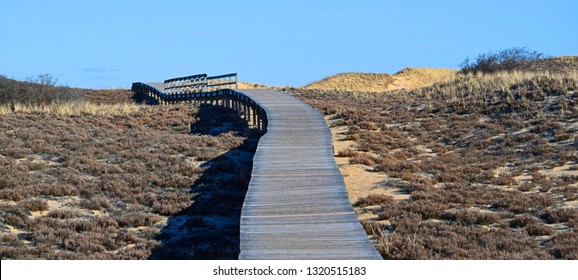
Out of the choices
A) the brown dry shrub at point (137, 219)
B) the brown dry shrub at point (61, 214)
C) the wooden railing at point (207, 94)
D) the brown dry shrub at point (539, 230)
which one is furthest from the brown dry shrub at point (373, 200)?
the wooden railing at point (207, 94)

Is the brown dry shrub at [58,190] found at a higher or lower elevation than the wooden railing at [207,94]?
lower

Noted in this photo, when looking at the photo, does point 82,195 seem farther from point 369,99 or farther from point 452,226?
point 369,99

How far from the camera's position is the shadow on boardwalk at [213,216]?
13383 mm

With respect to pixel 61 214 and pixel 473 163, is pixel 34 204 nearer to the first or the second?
pixel 61 214

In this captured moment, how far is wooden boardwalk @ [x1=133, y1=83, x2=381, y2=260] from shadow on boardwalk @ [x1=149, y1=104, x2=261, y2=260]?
2.93 feet

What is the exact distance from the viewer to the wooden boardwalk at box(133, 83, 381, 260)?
36.4 feet

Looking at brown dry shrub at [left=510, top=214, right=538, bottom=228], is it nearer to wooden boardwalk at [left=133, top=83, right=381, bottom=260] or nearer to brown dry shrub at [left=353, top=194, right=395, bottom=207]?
brown dry shrub at [left=353, top=194, right=395, bottom=207]

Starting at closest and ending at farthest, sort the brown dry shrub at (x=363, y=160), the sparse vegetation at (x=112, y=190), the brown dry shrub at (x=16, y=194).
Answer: the sparse vegetation at (x=112, y=190) → the brown dry shrub at (x=16, y=194) → the brown dry shrub at (x=363, y=160)

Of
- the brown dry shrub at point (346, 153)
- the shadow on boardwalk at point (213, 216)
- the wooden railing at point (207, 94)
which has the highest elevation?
the wooden railing at point (207, 94)

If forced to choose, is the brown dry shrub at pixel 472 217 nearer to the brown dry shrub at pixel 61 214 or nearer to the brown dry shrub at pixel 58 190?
the brown dry shrub at pixel 61 214

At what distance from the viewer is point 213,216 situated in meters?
16.5

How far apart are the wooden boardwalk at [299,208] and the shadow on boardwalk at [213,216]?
89 cm

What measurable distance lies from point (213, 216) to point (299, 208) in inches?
136
